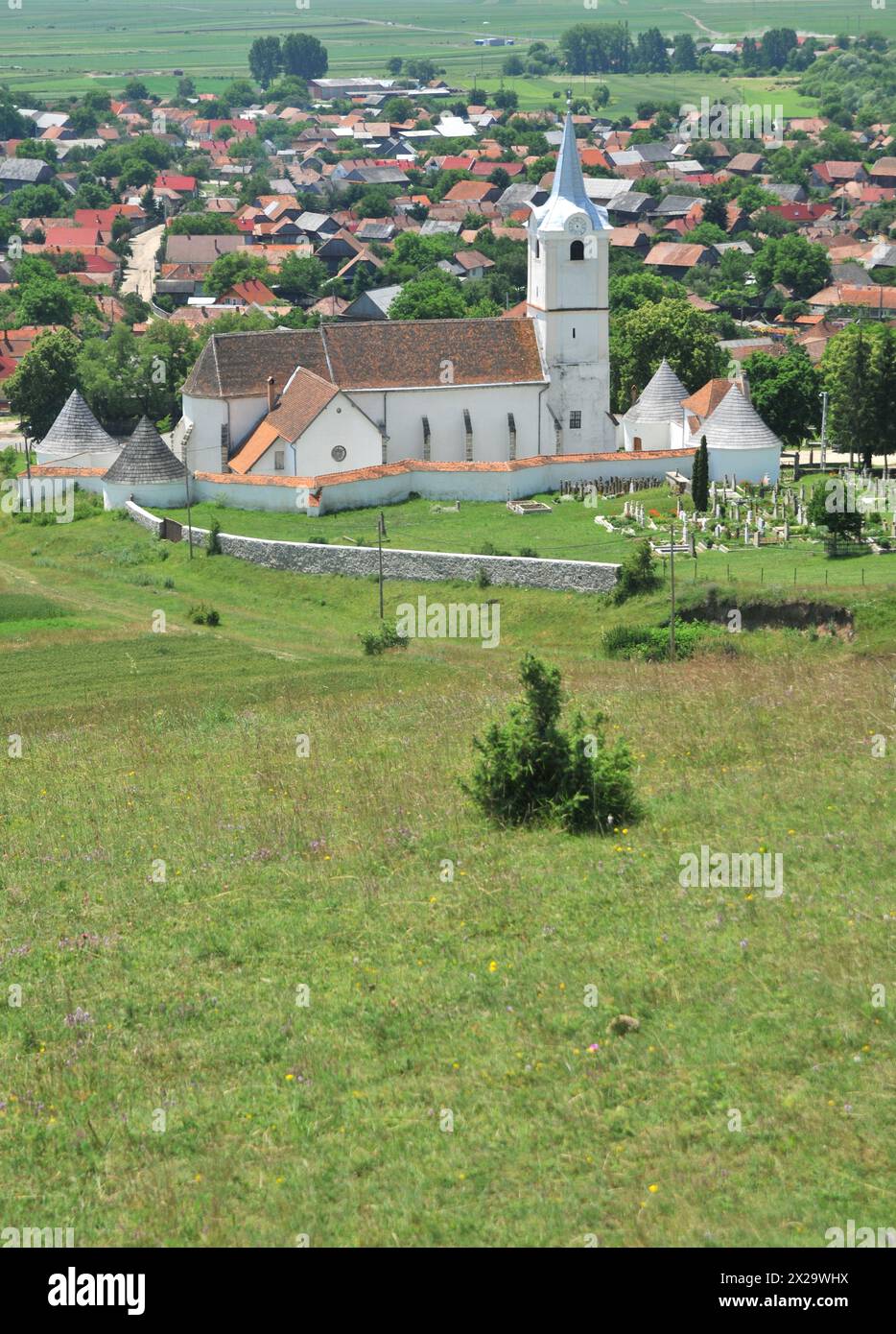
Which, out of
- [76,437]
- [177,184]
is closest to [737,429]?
[76,437]

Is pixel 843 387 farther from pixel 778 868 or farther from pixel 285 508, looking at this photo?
pixel 778 868

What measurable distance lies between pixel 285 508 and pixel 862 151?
15235 centimetres

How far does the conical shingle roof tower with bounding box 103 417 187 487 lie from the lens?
55594mm

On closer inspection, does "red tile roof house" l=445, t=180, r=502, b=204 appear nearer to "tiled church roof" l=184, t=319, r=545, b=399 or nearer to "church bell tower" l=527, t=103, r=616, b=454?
"church bell tower" l=527, t=103, r=616, b=454

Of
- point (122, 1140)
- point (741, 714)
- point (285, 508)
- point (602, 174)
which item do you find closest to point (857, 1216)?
point (122, 1140)

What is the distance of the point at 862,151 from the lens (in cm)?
19000

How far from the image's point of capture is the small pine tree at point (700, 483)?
51.2m

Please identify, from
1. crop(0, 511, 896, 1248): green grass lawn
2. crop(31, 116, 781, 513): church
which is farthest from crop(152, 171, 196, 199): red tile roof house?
crop(0, 511, 896, 1248): green grass lawn

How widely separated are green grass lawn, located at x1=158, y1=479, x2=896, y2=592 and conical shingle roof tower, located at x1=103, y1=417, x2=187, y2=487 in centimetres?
120

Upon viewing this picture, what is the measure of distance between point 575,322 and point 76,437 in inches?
674

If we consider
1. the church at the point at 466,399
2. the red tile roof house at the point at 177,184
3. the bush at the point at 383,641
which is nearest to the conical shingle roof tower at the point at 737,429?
the church at the point at 466,399

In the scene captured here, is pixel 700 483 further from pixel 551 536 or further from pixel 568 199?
pixel 568 199

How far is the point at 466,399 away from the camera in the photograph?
58.2 metres

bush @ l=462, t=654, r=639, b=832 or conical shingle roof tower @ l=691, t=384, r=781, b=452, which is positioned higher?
bush @ l=462, t=654, r=639, b=832
